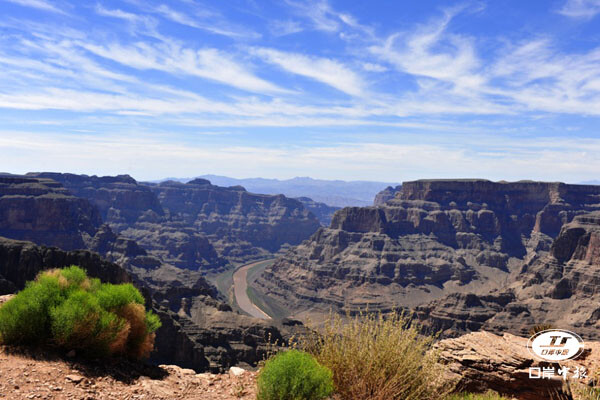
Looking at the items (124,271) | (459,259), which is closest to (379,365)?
(124,271)

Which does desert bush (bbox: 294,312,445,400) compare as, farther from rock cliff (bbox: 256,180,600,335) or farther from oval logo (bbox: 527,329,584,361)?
rock cliff (bbox: 256,180,600,335)

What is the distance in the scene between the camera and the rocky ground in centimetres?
815

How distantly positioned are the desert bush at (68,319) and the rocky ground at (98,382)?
15.9 inches

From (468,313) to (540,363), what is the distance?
286 feet

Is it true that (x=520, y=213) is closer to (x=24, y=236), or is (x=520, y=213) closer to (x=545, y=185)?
(x=545, y=185)

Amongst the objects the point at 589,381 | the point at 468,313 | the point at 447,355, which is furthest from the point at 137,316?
the point at 468,313

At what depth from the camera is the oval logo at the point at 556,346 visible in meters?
11.6

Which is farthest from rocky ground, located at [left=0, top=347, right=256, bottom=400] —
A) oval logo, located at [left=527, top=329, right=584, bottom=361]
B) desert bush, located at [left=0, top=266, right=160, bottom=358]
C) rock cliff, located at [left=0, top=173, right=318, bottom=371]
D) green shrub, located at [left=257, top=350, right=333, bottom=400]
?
oval logo, located at [left=527, top=329, right=584, bottom=361]

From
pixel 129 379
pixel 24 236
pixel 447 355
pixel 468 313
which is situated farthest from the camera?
pixel 24 236

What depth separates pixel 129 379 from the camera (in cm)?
959

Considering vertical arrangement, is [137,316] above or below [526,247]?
above

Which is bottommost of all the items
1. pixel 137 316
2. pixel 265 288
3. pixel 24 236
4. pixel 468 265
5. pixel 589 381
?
pixel 265 288

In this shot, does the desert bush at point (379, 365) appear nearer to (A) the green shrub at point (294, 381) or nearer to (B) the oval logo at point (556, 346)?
(A) the green shrub at point (294, 381)

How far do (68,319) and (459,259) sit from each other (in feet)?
529
